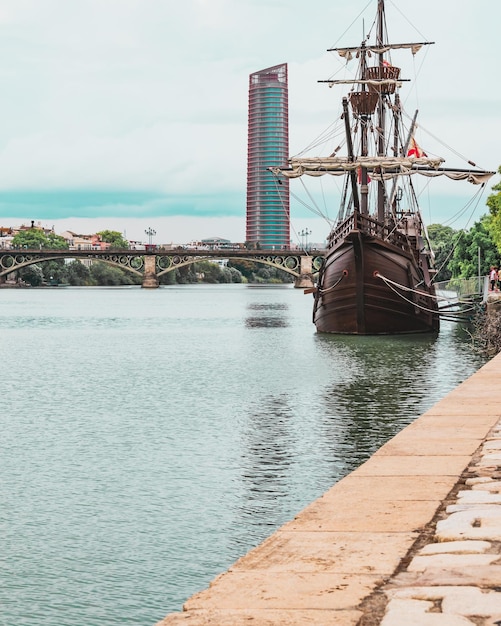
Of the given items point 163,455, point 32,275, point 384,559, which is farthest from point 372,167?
point 32,275

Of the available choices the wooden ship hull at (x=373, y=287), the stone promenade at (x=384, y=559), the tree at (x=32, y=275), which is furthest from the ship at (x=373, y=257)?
the tree at (x=32, y=275)

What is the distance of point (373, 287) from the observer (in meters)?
48.7

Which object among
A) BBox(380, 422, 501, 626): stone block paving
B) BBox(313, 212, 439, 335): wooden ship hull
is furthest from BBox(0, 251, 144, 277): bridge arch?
BBox(380, 422, 501, 626): stone block paving

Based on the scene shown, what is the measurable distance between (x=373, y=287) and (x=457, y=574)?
4348 centimetres

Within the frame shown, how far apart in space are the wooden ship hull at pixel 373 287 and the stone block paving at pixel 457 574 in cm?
4023

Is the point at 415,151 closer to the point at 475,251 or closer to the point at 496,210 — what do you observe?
the point at 496,210

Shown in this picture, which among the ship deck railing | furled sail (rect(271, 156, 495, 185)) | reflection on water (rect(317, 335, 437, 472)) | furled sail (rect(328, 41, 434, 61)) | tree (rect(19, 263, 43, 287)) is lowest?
reflection on water (rect(317, 335, 437, 472))

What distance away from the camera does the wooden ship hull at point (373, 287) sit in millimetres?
48312

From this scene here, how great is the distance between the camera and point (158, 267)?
172 meters

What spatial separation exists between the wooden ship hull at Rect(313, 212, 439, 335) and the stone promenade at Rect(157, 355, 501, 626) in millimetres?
38848

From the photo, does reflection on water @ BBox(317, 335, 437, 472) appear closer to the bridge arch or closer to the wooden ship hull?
the wooden ship hull

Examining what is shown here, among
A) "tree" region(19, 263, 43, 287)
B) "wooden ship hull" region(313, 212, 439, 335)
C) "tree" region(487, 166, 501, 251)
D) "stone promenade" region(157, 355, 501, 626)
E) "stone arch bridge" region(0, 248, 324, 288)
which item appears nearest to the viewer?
"stone promenade" region(157, 355, 501, 626)

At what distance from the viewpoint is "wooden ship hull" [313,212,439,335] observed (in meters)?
48.3

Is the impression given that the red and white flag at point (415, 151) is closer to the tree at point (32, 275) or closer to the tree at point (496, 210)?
the tree at point (496, 210)
